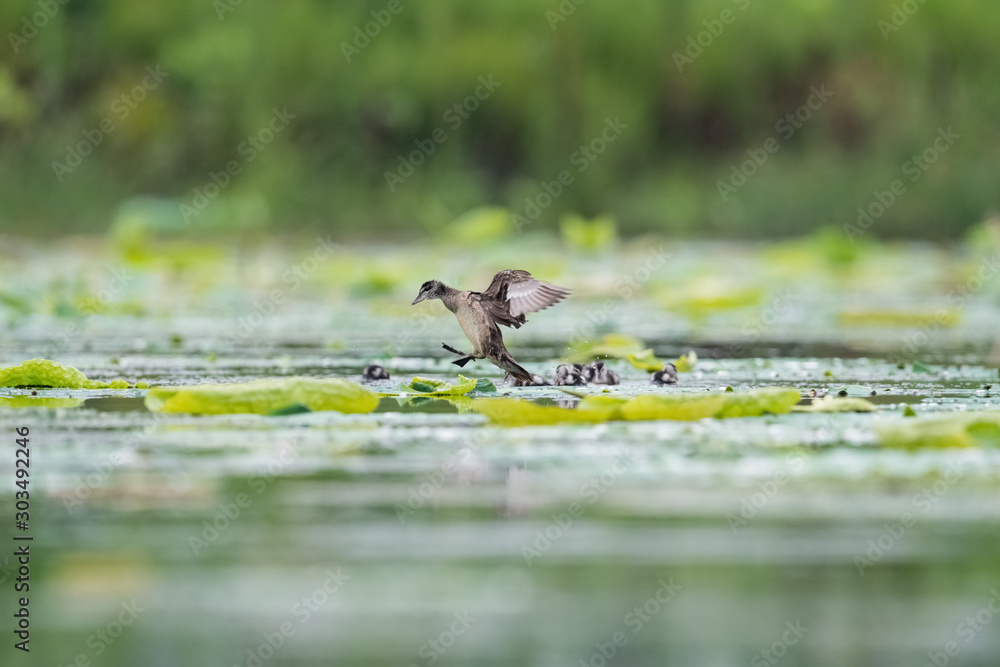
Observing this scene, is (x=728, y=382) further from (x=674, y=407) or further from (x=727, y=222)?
(x=727, y=222)

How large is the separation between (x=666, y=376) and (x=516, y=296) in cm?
51

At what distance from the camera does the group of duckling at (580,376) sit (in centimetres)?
522

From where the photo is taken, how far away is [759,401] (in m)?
4.35

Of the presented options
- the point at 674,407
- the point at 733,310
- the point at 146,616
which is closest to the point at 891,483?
the point at 674,407

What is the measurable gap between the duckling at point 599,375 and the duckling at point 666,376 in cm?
12

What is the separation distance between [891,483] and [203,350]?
3720mm

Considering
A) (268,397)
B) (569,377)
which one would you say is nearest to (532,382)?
(569,377)

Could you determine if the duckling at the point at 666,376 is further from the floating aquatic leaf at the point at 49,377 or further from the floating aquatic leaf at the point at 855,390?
the floating aquatic leaf at the point at 49,377

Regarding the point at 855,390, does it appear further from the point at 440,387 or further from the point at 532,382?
→ the point at 440,387

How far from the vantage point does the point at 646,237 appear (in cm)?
1570

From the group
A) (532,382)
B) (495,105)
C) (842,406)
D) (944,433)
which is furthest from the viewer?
(495,105)

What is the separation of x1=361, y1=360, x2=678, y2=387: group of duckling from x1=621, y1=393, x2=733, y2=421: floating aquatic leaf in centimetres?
85

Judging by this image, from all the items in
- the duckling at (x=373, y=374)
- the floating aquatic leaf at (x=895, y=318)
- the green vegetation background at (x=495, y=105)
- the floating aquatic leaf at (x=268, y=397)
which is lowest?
the floating aquatic leaf at (x=268, y=397)

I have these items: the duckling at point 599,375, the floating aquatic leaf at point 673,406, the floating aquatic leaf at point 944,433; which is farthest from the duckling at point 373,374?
the floating aquatic leaf at point 944,433
